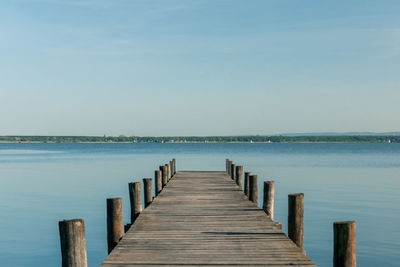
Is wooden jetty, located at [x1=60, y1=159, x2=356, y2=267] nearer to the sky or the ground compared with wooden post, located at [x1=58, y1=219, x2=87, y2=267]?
nearer to the ground

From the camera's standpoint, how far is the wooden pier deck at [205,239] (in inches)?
262

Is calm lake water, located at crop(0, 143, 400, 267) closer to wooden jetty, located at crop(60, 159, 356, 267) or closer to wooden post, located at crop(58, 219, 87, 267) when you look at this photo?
wooden jetty, located at crop(60, 159, 356, 267)

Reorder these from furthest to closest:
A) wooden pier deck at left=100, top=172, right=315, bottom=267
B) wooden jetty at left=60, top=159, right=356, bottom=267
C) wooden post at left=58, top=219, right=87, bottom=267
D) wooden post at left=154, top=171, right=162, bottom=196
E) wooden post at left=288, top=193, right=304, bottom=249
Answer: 1. wooden post at left=154, top=171, right=162, bottom=196
2. wooden post at left=288, top=193, right=304, bottom=249
3. wooden pier deck at left=100, top=172, right=315, bottom=267
4. wooden jetty at left=60, top=159, right=356, bottom=267
5. wooden post at left=58, top=219, right=87, bottom=267

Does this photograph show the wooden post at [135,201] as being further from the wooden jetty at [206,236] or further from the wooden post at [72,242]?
the wooden post at [72,242]

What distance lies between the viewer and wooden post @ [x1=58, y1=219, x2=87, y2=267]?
19.6 ft

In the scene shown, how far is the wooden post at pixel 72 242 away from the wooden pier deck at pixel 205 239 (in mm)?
516

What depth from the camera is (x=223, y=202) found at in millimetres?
12820

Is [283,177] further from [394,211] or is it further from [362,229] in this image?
[362,229]

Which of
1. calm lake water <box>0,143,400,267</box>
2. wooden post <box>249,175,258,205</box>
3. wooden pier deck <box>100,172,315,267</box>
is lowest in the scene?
calm lake water <box>0,143,400,267</box>

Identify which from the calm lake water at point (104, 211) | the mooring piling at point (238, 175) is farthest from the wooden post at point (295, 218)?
the mooring piling at point (238, 175)

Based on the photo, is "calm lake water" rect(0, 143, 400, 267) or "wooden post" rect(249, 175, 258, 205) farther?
"calm lake water" rect(0, 143, 400, 267)

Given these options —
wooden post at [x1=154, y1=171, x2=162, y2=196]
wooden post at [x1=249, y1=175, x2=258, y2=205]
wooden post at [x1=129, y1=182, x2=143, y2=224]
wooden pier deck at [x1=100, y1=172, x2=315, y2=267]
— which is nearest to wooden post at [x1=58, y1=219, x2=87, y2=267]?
wooden pier deck at [x1=100, y1=172, x2=315, y2=267]

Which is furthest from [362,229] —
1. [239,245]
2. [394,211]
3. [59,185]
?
[59,185]

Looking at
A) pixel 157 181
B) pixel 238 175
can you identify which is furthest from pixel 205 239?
pixel 238 175
